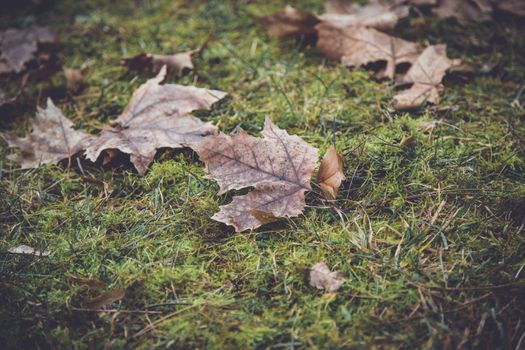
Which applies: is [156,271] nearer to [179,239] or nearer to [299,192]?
[179,239]

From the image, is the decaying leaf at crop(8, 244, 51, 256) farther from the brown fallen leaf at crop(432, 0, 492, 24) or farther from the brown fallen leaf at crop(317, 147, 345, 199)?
the brown fallen leaf at crop(432, 0, 492, 24)

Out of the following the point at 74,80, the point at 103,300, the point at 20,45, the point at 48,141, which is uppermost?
the point at 20,45

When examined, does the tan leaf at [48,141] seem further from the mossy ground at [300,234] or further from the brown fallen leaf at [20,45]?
the brown fallen leaf at [20,45]

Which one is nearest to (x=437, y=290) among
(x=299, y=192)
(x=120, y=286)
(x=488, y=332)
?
(x=488, y=332)

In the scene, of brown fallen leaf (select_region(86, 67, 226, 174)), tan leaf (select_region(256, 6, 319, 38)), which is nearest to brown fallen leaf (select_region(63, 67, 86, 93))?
brown fallen leaf (select_region(86, 67, 226, 174))

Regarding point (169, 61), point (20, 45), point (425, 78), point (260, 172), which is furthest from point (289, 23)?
point (20, 45)

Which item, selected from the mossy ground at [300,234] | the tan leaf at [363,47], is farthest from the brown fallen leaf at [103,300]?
the tan leaf at [363,47]

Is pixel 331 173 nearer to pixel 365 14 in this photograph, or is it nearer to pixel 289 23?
pixel 289 23
